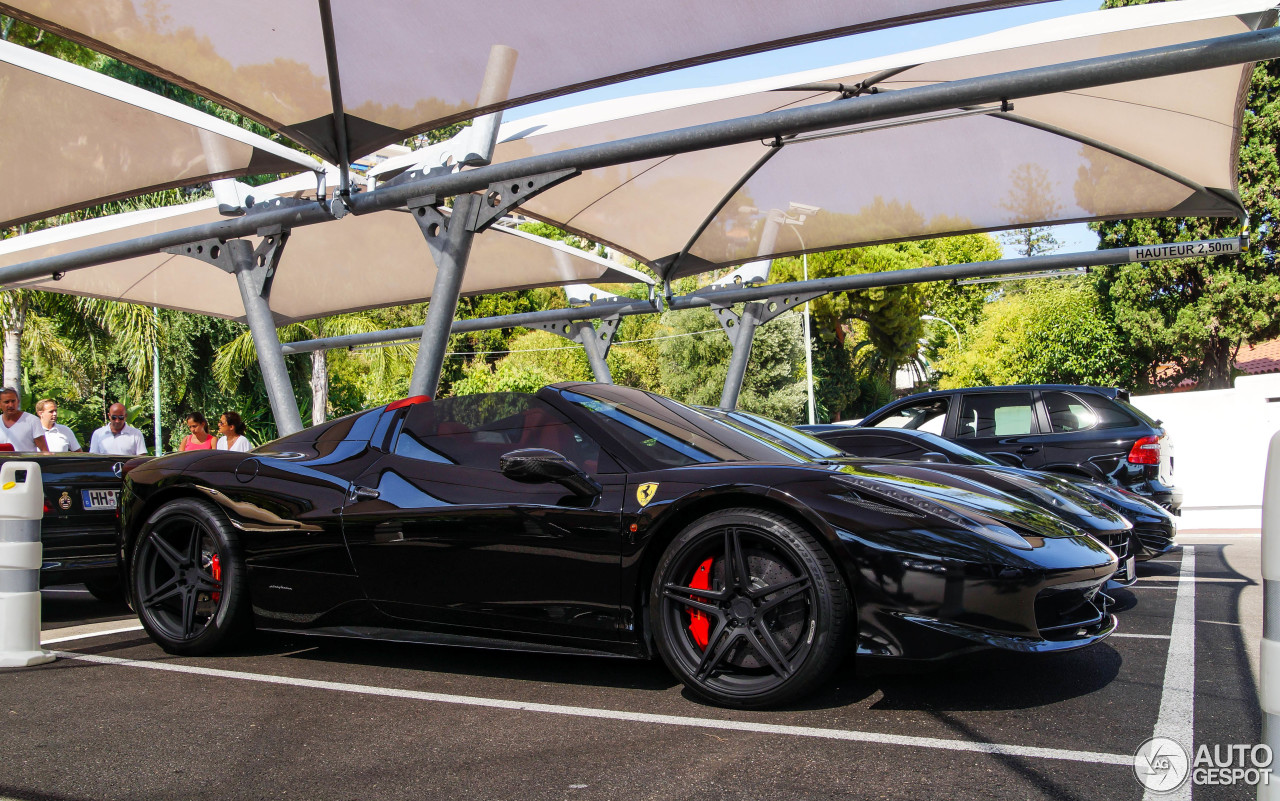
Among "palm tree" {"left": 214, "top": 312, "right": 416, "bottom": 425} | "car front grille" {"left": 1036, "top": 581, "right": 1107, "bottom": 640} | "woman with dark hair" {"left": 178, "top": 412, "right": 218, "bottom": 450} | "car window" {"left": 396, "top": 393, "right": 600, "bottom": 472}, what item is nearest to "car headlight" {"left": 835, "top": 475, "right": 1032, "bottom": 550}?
"car front grille" {"left": 1036, "top": 581, "right": 1107, "bottom": 640}

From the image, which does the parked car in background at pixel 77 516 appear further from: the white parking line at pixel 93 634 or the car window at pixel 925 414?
the car window at pixel 925 414

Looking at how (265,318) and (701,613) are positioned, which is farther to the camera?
(265,318)

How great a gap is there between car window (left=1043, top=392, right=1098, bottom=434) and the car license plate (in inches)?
303

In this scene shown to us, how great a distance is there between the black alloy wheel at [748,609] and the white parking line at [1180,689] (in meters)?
1.05

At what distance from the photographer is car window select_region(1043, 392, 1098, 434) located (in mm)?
8461

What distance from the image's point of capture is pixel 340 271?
43.6 ft

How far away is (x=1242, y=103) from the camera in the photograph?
7.99 metres

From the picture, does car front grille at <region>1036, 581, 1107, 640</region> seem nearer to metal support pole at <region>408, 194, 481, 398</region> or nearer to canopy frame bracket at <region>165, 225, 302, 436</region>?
metal support pole at <region>408, 194, 481, 398</region>

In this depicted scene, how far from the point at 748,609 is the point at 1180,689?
5.46 ft

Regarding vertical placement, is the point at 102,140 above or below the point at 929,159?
above

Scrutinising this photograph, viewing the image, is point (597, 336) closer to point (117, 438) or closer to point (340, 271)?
point (340, 271)

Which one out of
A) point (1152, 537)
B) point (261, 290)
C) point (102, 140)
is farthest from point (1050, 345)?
point (102, 140)

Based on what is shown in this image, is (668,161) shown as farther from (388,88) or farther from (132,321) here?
(132,321)

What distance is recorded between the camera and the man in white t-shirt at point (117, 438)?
914cm
